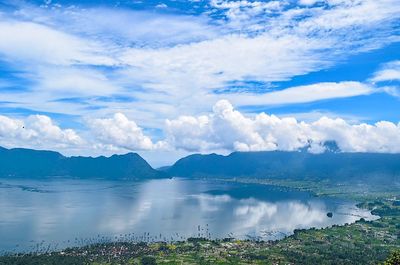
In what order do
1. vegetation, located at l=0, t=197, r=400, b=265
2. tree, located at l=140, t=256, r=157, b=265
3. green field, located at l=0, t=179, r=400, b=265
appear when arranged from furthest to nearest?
green field, located at l=0, t=179, r=400, b=265
vegetation, located at l=0, t=197, r=400, b=265
tree, located at l=140, t=256, r=157, b=265

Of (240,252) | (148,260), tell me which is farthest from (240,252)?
(148,260)

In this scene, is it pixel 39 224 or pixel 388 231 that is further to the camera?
pixel 39 224

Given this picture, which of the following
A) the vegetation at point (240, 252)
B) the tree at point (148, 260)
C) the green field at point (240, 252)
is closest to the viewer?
the tree at point (148, 260)

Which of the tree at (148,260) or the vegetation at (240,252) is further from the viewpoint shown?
the vegetation at (240,252)

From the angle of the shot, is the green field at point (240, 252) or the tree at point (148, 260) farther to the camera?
the green field at point (240, 252)

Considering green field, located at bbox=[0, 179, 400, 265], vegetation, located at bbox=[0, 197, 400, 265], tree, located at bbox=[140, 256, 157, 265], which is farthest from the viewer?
green field, located at bbox=[0, 179, 400, 265]

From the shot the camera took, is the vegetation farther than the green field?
No

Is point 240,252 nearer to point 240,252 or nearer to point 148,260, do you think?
point 240,252

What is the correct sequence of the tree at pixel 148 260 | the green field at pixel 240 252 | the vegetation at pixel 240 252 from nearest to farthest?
the tree at pixel 148 260 < the vegetation at pixel 240 252 < the green field at pixel 240 252

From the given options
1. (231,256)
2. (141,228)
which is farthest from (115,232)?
(231,256)

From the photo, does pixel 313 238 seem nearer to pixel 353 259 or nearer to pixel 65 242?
pixel 353 259

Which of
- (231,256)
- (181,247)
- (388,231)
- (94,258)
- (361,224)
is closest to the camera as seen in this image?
(94,258)
